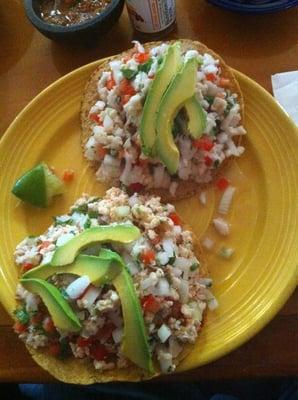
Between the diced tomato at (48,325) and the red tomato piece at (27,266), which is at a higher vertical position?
the red tomato piece at (27,266)

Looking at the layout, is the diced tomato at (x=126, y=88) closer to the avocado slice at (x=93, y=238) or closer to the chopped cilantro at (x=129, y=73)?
the chopped cilantro at (x=129, y=73)

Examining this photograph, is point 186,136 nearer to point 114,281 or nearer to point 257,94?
point 257,94

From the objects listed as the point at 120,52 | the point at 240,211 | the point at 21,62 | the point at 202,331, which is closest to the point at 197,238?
the point at 240,211

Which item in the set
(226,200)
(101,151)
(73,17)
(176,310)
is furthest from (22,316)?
(73,17)

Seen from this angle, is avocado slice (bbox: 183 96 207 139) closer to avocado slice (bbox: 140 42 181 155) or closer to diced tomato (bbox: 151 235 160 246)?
avocado slice (bbox: 140 42 181 155)

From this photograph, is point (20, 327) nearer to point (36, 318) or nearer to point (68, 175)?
point (36, 318)

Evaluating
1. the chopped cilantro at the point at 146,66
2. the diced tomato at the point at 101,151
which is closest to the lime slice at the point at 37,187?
the diced tomato at the point at 101,151

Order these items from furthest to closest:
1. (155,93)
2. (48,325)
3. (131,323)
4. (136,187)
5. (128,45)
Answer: (128,45), (136,187), (155,93), (48,325), (131,323)
